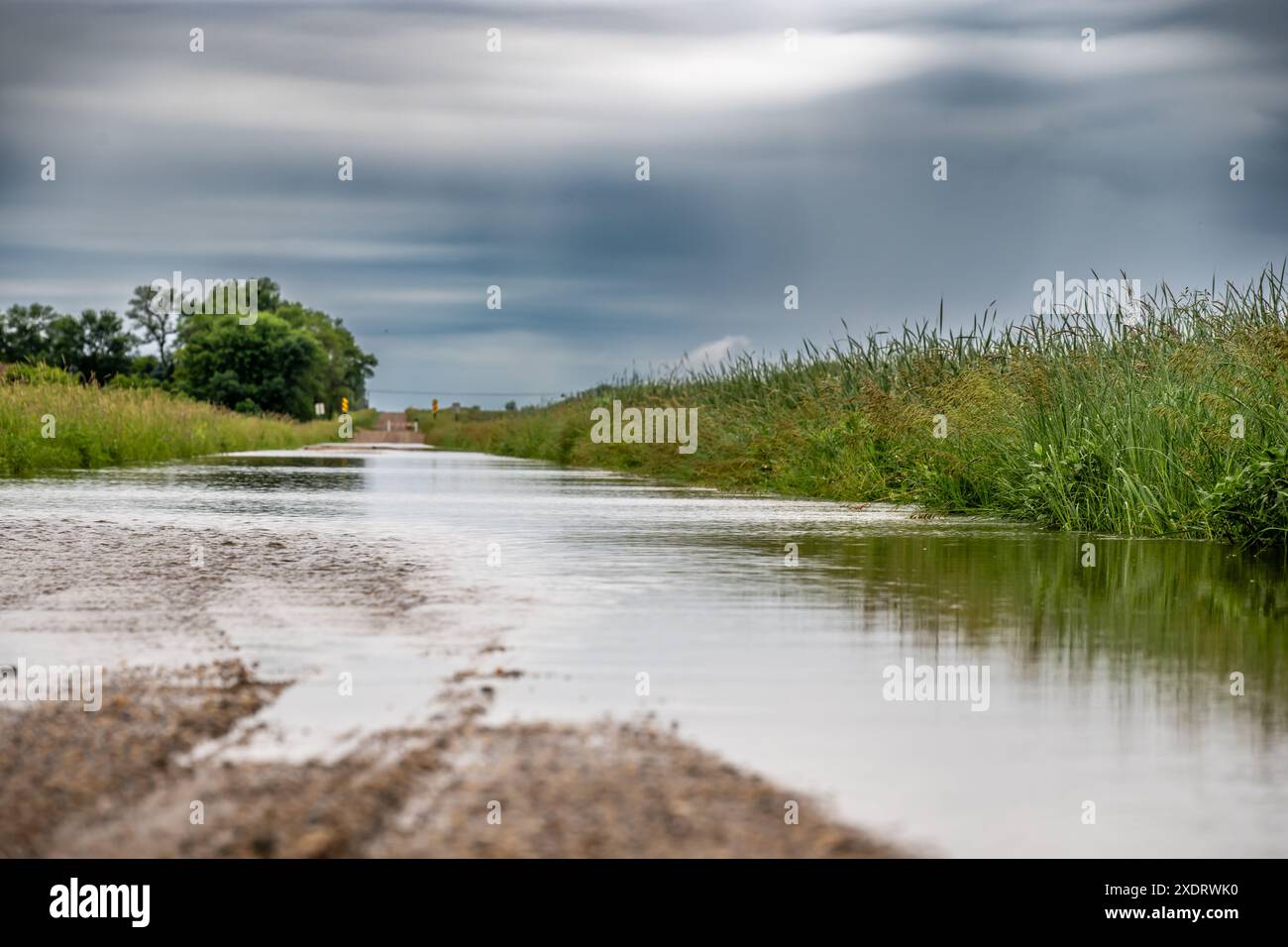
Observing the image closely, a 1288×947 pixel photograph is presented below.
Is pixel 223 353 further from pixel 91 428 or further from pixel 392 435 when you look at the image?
pixel 91 428

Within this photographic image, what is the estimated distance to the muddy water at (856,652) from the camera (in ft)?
12.1

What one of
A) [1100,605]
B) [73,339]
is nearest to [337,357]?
[73,339]

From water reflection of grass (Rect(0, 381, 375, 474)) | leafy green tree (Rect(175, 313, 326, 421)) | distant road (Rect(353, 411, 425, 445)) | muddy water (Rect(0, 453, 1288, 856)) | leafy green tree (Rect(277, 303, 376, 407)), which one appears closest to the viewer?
muddy water (Rect(0, 453, 1288, 856))

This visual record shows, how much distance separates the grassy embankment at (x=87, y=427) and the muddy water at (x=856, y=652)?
1235cm

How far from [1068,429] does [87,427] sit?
64.7ft

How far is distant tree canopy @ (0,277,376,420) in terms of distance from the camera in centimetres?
→ 9188

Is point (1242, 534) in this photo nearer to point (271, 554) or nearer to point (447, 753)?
point (271, 554)

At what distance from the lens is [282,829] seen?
10.8 feet

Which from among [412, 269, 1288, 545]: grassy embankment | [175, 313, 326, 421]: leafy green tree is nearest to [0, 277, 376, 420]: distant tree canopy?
[175, 313, 326, 421]: leafy green tree

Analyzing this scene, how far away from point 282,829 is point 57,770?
0.89m

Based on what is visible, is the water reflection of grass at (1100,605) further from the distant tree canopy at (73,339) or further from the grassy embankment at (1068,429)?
the distant tree canopy at (73,339)

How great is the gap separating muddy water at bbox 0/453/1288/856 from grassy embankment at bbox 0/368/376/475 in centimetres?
1235

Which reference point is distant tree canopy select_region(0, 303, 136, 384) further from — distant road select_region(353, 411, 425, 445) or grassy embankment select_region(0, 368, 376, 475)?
grassy embankment select_region(0, 368, 376, 475)

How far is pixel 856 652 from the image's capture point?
19.1ft
